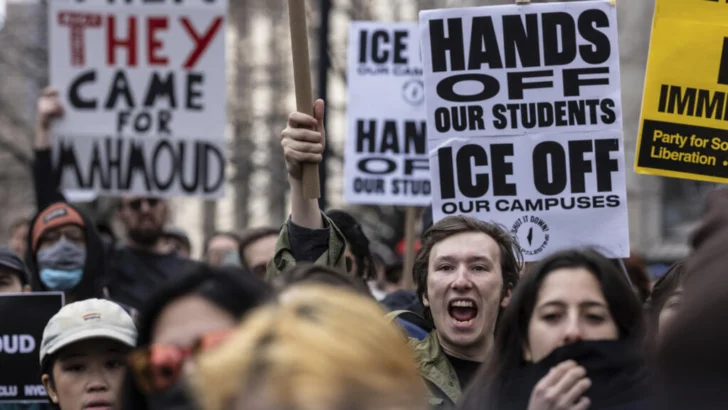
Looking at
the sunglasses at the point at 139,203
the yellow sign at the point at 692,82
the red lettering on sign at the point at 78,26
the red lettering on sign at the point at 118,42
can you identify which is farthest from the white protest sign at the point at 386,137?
the yellow sign at the point at 692,82

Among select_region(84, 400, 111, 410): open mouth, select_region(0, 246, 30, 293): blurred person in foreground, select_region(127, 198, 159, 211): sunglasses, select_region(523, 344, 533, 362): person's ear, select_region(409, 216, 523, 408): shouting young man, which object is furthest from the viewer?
select_region(127, 198, 159, 211): sunglasses

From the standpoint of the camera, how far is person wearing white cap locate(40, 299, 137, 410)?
4.29 meters

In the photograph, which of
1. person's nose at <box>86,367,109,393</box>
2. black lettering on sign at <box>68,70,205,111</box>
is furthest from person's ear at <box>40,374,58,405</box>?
black lettering on sign at <box>68,70,205,111</box>

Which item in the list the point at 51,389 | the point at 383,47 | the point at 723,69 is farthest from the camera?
the point at 383,47

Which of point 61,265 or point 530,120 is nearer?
point 530,120

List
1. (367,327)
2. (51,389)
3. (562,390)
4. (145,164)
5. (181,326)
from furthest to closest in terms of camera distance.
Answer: (145,164) → (51,389) → (562,390) → (181,326) → (367,327)

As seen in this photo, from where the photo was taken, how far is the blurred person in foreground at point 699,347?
2.35m

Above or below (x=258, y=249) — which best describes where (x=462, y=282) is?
above

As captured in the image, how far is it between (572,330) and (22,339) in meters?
2.77

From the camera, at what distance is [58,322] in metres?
4.39

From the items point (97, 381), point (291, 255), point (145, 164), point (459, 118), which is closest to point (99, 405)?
point (97, 381)

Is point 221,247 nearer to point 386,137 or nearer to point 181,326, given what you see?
point 386,137

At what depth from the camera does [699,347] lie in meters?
2.37

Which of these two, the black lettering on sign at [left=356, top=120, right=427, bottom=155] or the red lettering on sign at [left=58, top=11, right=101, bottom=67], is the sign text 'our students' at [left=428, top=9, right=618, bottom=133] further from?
the red lettering on sign at [left=58, top=11, right=101, bottom=67]
